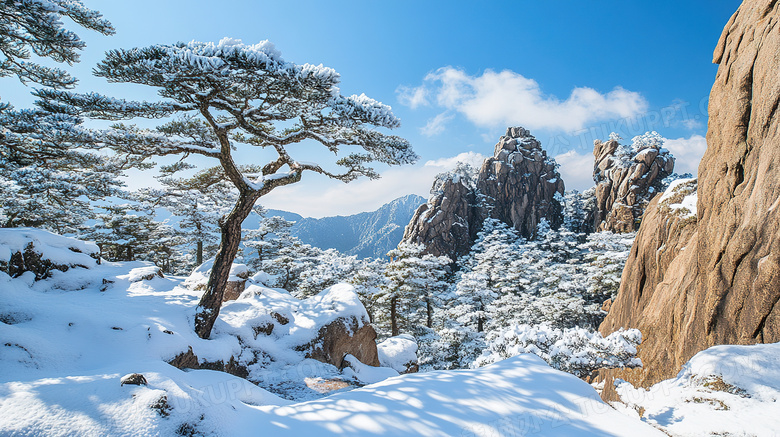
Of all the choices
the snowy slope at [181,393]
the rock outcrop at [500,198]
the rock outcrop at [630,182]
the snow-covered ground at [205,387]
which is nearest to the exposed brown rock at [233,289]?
the snow-covered ground at [205,387]

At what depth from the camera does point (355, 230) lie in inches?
6781

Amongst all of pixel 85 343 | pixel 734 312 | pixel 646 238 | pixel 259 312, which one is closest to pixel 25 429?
pixel 85 343

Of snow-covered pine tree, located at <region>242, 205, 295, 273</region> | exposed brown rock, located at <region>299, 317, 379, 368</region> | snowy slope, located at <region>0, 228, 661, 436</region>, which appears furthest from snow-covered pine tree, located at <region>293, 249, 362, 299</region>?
snowy slope, located at <region>0, 228, 661, 436</region>

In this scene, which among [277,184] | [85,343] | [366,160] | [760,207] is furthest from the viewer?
[366,160]

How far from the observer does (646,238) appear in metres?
8.21

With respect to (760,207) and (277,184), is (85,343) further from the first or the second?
(760,207)

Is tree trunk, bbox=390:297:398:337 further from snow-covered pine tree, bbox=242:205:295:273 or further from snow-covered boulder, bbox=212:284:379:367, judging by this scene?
snow-covered pine tree, bbox=242:205:295:273

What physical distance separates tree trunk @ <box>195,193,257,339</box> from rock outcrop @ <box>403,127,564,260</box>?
3237 centimetres

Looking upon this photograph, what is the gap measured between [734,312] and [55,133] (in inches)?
440

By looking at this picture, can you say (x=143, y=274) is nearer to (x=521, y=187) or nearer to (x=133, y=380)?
(x=133, y=380)

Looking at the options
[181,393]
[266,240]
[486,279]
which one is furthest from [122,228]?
[486,279]

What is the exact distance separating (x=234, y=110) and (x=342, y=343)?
589 cm

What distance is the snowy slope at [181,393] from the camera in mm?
2107

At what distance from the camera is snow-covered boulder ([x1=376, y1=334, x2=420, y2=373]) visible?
382 inches
